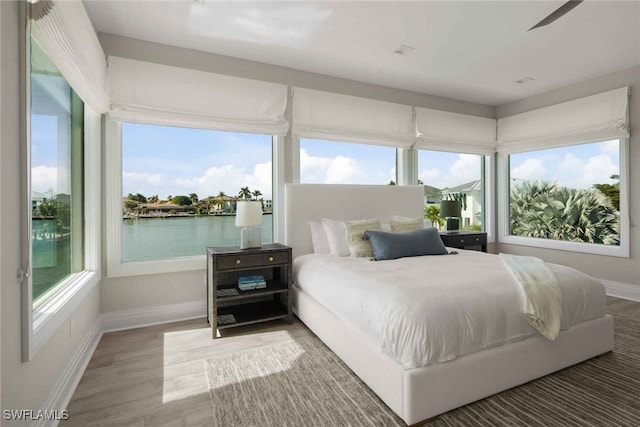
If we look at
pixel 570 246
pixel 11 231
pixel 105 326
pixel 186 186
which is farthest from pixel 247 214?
pixel 570 246

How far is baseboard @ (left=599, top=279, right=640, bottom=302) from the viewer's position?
3969 mm

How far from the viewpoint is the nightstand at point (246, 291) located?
3006mm

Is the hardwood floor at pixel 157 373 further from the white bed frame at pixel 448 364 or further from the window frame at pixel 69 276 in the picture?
the white bed frame at pixel 448 364

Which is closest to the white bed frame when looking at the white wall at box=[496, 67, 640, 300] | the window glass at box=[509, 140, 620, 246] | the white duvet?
the white duvet

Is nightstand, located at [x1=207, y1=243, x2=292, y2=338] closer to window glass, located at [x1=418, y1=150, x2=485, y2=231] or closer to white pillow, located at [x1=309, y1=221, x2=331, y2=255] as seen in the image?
white pillow, located at [x1=309, y1=221, x2=331, y2=255]

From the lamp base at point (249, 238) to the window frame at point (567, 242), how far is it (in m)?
4.24

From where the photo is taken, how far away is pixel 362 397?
2.03 meters

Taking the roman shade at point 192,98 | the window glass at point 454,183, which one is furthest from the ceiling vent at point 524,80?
the roman shade at point 192,98

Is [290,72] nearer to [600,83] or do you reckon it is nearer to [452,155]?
[452,155]

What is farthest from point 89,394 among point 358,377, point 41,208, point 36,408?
point 358,377

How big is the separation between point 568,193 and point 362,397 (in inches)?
175

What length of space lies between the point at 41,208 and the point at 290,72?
9.38ft

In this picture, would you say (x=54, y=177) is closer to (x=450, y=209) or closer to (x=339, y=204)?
(x=339, y=204)

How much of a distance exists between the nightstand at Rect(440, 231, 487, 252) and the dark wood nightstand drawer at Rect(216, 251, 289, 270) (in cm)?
258
